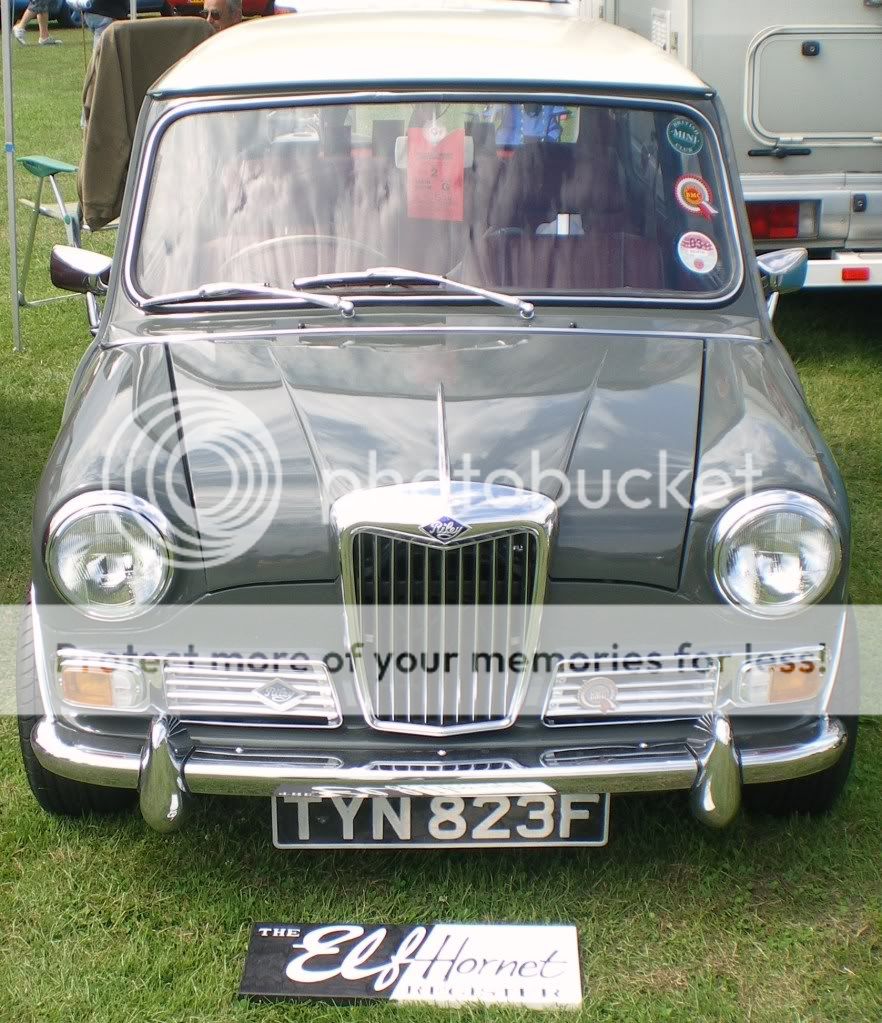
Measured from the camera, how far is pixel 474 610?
2.64 m

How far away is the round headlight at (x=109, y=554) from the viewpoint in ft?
8.63

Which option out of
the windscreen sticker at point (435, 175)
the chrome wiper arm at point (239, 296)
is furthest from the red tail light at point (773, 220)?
the chrome wiper arm at point (239, 296)

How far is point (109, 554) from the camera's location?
8.73 ft

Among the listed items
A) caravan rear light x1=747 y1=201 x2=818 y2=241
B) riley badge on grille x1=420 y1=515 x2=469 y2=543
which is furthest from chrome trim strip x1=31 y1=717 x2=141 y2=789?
caravan rear light x1=747 y1=201 x2=818 y2=241

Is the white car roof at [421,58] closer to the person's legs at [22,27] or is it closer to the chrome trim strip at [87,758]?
the chrome trim strip at [87,758]

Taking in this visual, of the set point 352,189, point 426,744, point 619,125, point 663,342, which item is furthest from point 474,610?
point 619,125

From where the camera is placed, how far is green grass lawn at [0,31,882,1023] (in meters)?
2.70

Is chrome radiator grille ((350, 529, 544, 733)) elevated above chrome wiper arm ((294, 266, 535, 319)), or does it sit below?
below

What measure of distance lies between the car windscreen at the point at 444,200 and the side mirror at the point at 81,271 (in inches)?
13.7

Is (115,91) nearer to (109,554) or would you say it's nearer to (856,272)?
(856,272)

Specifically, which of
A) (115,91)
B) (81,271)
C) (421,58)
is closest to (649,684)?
(421,58)

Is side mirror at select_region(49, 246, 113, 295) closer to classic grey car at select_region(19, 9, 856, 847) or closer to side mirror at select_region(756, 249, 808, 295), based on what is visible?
classic grey car at select_region(19, 9, 856, 847)

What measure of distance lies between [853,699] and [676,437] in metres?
0.72

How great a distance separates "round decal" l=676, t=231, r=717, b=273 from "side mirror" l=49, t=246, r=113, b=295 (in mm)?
1641
